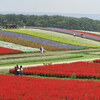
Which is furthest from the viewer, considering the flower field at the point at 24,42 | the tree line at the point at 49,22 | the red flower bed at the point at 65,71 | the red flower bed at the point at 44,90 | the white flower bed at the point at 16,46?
the tree line at the point at 49,22

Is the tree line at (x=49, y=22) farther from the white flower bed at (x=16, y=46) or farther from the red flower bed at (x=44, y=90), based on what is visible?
the red flower bed at (x=44, y=90)

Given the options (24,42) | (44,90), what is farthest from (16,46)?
(44,90)

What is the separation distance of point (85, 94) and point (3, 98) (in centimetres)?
509

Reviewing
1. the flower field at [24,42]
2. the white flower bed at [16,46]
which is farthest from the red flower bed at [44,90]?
the flower field at [24,42]

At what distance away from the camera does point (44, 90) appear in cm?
2070

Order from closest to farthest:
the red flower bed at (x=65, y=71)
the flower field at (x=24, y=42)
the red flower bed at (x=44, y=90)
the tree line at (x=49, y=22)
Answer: the red flower bed at (x=44, y=90), the red flower bed at (x=65, y=71), the flower field at (x=24, y=42), the tree line at (x=49, y=22)

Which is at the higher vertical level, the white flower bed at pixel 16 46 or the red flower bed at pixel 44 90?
the red flower bed at pixel 44 90

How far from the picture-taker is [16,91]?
66.2 ft

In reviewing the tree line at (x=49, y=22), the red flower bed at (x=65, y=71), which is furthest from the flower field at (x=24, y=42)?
the tree line at (x=49, y=22)

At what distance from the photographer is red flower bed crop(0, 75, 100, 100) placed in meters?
18.4

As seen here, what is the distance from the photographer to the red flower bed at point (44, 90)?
18.4 m

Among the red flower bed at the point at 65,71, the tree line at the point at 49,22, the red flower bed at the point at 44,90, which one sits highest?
the red flower bed at the point at 44,90

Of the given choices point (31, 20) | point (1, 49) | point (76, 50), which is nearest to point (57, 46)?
point (76, 50)

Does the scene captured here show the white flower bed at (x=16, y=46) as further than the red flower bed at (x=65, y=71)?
Yes
